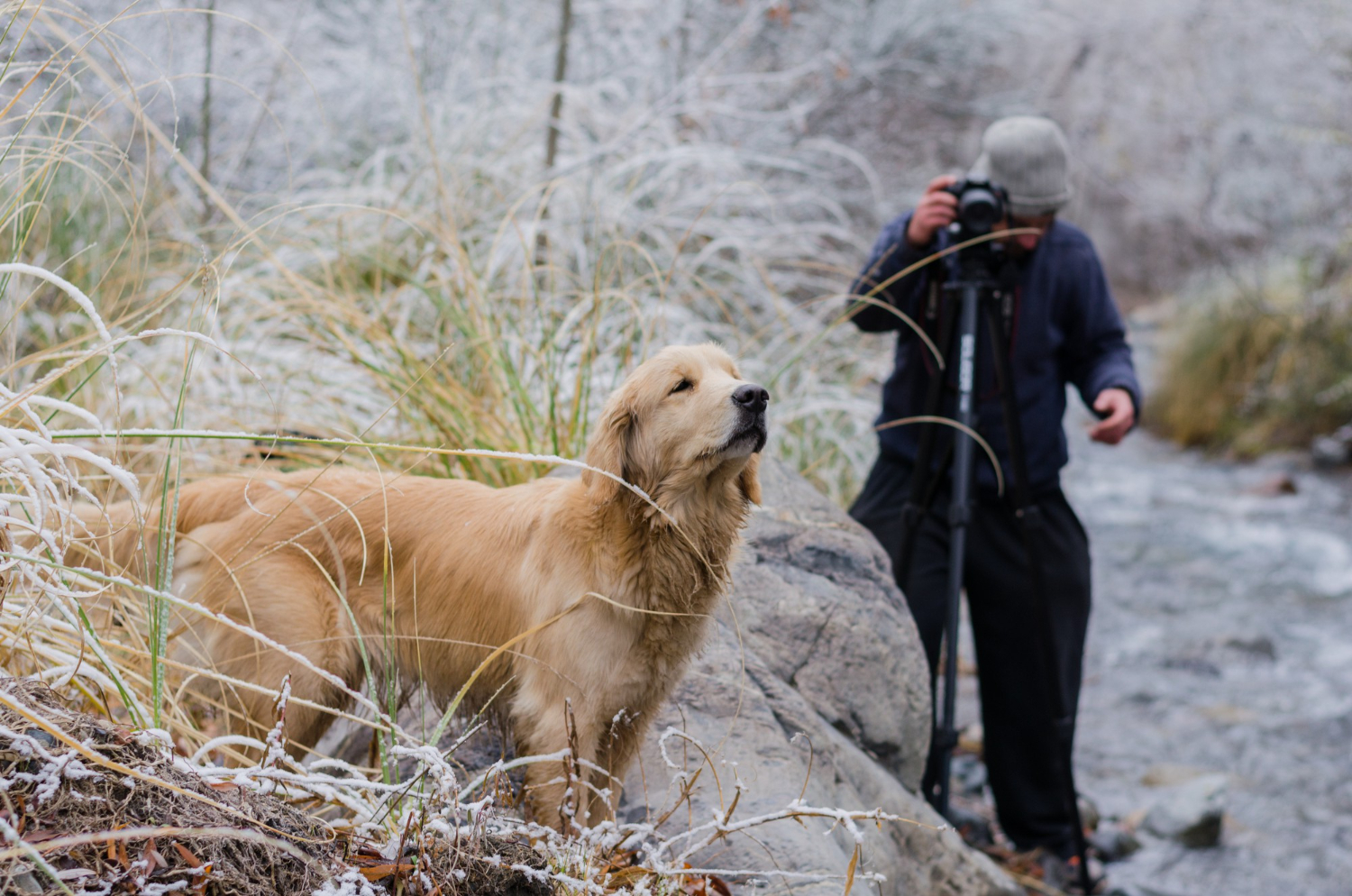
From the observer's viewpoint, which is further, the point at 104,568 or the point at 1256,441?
the point at 1256,441

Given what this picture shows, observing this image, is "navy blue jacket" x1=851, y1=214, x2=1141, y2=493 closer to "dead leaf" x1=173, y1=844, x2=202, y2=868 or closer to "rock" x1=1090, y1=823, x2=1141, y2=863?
"rock" x1=1090, y1=823, x2=1141, y2=863

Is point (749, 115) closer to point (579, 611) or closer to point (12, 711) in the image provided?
point (579, 611)

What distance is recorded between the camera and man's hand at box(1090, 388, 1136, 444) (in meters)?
3.49

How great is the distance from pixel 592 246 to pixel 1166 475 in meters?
7.54

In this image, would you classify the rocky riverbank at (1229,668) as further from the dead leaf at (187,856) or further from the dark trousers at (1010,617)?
the dead leaf at (187,856)

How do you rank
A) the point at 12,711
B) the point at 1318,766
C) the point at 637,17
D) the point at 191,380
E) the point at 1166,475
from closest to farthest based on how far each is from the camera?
the point at 12,711 < the point at 191,380 < the point at 1318,766 < the point at 637,17 < the point at 1166,475

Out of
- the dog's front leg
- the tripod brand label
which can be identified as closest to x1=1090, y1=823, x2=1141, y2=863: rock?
the tripod brand label

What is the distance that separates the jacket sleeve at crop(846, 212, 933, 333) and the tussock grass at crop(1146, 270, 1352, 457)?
8075 mm

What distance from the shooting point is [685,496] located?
230 cm

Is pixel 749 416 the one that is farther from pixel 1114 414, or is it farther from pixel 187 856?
pixel 1114 414

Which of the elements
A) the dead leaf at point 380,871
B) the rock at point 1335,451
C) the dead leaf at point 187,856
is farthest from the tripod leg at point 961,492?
the rock at point 1335,451

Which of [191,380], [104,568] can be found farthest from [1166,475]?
[104,568]

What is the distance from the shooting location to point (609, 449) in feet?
7.47

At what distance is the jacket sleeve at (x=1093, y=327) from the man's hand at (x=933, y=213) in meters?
0.58
